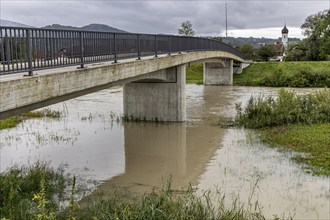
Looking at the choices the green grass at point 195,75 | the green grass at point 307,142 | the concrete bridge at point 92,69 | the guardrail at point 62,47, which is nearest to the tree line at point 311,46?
the green grass at point 195,75

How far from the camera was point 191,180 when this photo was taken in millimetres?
11297

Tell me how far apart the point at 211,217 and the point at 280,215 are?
174cm

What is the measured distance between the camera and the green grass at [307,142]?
1202 cm

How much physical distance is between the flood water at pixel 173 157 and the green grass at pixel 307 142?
1.62 feet

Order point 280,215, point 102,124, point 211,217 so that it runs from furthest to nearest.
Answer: point 102,124 → point 280,215 → point 211,217

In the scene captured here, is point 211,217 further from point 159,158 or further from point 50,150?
point 50,150

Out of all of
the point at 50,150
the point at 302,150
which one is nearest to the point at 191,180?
the point at 302,150

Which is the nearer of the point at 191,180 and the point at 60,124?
the point at 191,180

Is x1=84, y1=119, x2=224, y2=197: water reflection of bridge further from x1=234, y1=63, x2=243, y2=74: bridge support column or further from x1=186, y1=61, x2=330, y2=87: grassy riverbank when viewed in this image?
x1=234, y1=63, x2=243, y2=74: bridge support column

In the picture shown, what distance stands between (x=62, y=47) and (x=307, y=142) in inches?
371

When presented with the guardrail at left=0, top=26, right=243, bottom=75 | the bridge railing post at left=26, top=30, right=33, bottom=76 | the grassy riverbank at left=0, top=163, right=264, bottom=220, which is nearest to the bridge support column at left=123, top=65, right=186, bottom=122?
the guardrail at left=0, top=26, right=243, bottom=75

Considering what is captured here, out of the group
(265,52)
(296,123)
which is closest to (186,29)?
(265,52)

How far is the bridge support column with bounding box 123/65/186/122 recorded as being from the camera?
65.6 ft

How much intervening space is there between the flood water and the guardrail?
3.51m
